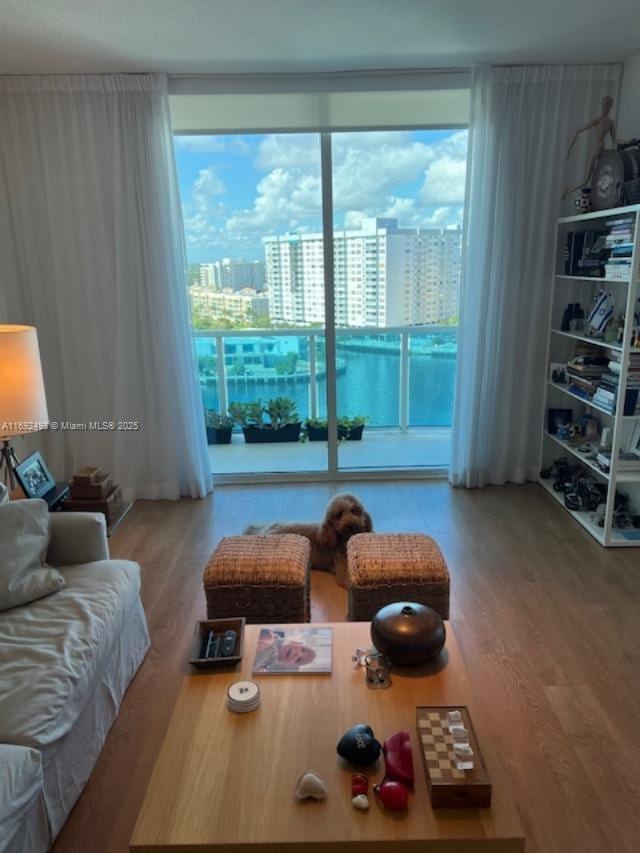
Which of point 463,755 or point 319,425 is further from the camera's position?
point 319,425

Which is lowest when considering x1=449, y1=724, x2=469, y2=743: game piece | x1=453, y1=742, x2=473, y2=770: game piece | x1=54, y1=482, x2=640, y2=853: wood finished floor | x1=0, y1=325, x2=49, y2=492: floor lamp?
x1=54, y1=482, x2=640, y2=853: wood finished floor

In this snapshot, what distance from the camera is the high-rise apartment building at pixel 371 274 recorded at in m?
4.00

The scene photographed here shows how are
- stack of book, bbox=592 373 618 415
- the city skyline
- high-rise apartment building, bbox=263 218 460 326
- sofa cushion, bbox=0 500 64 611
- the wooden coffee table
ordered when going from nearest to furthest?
the wooden coffee table < sofa cushion, bbox=0 500 64 611 < stack of book, bbox=592 373 618 415 < the city skyline < high-rise apartment building, bbox=263 218 460 326


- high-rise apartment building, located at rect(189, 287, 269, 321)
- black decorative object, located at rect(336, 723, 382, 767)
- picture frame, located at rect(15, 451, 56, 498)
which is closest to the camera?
black decorative object, located at rect(336, 723, 382, 767)

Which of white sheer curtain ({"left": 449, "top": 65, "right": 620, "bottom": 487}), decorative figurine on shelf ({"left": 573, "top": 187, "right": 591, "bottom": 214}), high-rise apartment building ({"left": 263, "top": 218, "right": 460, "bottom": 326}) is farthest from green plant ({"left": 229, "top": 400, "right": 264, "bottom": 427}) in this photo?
decorative figurine on shelf ({"left": 573, "top": 187, "right": 591, "bottom": 214})

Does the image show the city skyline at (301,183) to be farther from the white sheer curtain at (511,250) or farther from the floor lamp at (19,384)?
the floor lamp at (19,384)

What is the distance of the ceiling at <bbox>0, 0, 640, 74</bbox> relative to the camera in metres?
2.59

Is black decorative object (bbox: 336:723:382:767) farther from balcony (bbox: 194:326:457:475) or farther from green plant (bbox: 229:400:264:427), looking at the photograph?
green plant (bbox: 229:400:264:427)

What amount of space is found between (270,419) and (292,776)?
3.30 meters

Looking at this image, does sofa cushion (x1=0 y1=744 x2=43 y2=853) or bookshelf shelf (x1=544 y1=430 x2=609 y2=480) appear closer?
sofa cushion (x1=0 y1=744 x2=43 y2=853)

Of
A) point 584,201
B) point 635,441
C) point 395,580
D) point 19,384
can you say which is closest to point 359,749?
point 395,580

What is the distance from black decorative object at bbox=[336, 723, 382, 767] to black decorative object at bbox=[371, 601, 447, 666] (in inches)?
12.4

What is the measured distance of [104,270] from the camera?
12.3ft

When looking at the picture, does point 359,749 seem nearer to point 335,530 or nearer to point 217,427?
point 335,530
